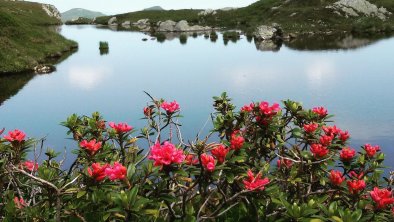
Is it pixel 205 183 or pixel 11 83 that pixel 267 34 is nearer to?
pixel 11 83

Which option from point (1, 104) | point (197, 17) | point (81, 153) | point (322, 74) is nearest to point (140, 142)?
point (81, 153)

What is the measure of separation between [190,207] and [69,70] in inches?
1307

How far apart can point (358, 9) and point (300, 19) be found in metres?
14.2

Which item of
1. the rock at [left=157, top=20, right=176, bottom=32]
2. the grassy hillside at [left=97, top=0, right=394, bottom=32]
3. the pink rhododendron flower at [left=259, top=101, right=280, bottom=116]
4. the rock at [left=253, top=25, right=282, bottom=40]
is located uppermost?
the pink rhododendron flower at [left=259, top=101, right=280, bottom=116]

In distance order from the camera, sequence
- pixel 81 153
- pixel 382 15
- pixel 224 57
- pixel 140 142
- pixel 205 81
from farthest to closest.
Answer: pixel 382 15, pixel 224 57, pixel 205 81, pixel 140 142, pixel 81 153

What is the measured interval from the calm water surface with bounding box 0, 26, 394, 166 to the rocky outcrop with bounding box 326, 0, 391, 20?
4673 cm

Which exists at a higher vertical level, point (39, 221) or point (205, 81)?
point (39, 221)

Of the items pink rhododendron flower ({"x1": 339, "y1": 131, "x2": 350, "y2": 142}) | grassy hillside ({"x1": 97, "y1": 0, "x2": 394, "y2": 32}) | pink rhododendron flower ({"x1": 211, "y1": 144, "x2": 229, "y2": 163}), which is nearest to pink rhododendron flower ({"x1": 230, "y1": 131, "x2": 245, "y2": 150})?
pink rhododendron flower ({"x1": 211, "y1": 144, "x2": 229, "y2": 163})

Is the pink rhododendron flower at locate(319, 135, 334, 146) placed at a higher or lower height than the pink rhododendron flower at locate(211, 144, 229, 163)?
lower

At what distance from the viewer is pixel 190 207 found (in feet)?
16.7

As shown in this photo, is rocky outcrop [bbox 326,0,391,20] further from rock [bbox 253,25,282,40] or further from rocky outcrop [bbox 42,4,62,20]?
rocky outcrop [bbox 42,4,62,20]

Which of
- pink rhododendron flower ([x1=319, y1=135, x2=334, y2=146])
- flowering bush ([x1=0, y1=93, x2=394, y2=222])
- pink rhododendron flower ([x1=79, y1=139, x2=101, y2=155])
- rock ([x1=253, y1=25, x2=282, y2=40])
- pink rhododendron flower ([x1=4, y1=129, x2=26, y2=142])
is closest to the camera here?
flowering bush ([x1=0, y1=93, x2=394, y2=222])

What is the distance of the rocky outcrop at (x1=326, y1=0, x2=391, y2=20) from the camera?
3460 inches

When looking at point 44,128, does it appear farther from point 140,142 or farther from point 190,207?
point 190,207
